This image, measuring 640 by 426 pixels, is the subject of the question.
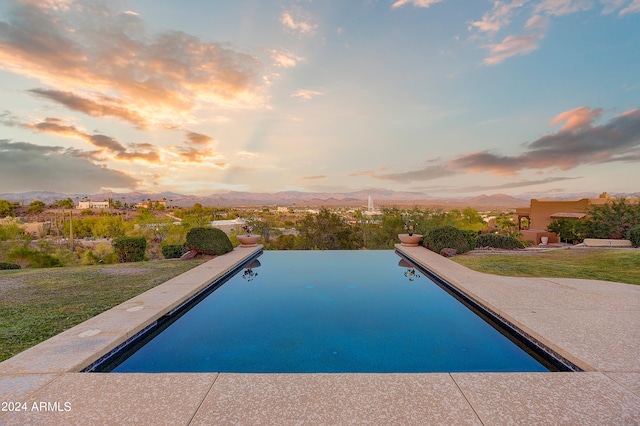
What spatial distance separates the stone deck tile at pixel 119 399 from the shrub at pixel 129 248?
8.26 meters

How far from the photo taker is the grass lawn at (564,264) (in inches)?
263

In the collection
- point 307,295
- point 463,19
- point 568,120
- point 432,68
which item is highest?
point 463,19

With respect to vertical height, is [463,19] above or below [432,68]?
above

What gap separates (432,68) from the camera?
1209cm

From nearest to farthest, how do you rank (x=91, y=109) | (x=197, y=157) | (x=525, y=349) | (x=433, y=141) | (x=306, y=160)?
(x=525, y=349), (x=91, y=109), (x=433, y=141), (x=306, y=160), (x=197, y=157)

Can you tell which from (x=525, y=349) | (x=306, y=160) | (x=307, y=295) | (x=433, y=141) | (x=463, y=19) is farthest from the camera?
(x=306, y=160)

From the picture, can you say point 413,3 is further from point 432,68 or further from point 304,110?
point 304,110

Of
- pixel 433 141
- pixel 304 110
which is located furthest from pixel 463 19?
pixel 304 110

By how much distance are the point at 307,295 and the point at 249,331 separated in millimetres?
1869

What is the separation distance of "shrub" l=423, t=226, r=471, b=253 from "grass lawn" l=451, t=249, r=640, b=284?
1.03 feet

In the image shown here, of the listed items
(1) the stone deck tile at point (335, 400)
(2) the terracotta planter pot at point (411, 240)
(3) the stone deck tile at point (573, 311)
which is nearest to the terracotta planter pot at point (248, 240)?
(2) the terracotta planter pot at point (411, 240)

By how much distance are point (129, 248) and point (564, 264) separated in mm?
12166

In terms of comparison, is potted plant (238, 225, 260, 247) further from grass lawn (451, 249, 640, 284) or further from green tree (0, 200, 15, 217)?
green tree (0, 200, 15, 217)

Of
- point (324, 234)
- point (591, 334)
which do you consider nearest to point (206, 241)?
point (324, 234)
